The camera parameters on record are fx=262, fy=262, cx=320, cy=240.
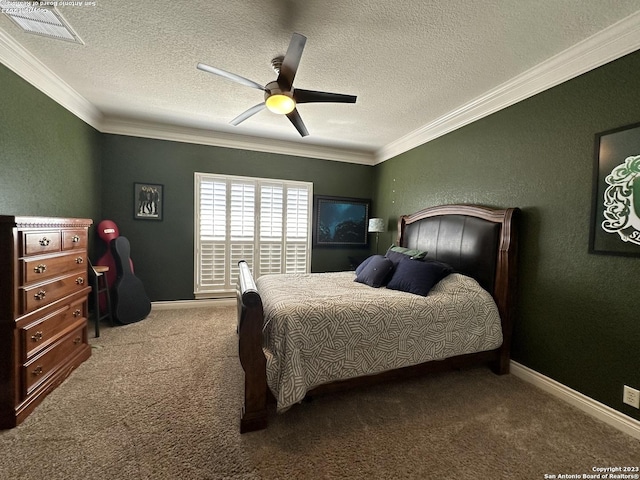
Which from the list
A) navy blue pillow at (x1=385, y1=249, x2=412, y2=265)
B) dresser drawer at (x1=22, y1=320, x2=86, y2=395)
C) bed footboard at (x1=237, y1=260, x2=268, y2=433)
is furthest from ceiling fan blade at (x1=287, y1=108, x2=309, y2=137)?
dresser drawer at (x1=22, y1=320, x2=86, y2=395)

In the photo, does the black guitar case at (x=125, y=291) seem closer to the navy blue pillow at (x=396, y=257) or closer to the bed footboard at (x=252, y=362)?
the bed footboard at (x=252, y=362)

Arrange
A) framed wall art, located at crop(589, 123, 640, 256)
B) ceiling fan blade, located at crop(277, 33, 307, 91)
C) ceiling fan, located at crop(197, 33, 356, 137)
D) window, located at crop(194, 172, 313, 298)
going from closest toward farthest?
1. ceiling fan blade, located at crop(277, 33, 307, 91)
2. framed wall art, located at crop(589, 123, 640, 256)
3. ceiling fan, located at crop(197, 33, 356, 137)
4. window, located at crop(194, 172, 313, 298)

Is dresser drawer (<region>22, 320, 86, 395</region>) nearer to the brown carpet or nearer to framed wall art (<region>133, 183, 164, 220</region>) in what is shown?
the brown carpet

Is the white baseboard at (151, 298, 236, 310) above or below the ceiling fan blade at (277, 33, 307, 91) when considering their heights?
below

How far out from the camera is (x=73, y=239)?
226cm

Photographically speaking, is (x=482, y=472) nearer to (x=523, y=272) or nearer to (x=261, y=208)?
(x=523, y=272)

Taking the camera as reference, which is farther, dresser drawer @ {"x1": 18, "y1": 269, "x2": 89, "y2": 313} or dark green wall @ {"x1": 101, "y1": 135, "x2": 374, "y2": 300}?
dark green wall @ {"x1": 101, "y1": 135, "x2": 374, "y2": 300}

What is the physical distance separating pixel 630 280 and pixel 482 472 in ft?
5.09

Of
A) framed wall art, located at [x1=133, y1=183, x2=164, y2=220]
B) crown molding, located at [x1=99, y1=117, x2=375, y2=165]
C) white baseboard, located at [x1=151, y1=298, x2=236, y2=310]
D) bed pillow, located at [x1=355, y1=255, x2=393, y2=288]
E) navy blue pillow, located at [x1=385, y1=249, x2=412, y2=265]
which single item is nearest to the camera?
bed pillow, located at [x1=355, y1=255, x2=393, y2=288]

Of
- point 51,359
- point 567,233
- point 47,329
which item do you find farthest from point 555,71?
point 51,359

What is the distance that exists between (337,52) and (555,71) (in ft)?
5.74

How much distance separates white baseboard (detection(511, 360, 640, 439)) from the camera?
169cm

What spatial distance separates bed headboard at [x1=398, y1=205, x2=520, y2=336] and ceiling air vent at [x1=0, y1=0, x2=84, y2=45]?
144 inches

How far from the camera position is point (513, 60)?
210 cm
